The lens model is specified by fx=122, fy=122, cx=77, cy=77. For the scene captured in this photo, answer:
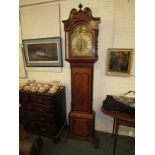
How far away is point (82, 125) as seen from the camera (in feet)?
6.42

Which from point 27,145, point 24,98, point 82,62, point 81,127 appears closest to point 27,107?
point 24,98

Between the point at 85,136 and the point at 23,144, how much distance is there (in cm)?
102

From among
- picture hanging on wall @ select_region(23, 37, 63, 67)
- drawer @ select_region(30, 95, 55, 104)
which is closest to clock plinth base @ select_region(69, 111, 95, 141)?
drawer @ select_region(30, 95, 55, 104)

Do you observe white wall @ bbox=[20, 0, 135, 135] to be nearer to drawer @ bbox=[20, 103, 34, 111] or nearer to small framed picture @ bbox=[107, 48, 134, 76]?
small framed picture @ bbox=[107, 48, 134, 76]

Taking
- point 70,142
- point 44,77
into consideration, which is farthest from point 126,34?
point 70,142

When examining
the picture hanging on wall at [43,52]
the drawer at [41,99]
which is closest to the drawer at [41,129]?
the drawer at [41,99]

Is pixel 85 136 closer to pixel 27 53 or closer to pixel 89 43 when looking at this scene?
pixel 89 43

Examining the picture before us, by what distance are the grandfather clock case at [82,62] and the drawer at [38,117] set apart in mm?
334

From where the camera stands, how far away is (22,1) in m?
2.10

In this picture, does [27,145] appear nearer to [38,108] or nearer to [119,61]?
[38,108]

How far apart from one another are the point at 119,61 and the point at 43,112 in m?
1.45

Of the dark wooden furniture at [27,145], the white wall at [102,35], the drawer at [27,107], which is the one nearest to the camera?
the dark wooden furniture at [27,145]

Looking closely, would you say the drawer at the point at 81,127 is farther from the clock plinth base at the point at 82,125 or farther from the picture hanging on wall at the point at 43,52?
the picture hanging on wall at the point at 43,52

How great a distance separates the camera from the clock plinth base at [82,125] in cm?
190
